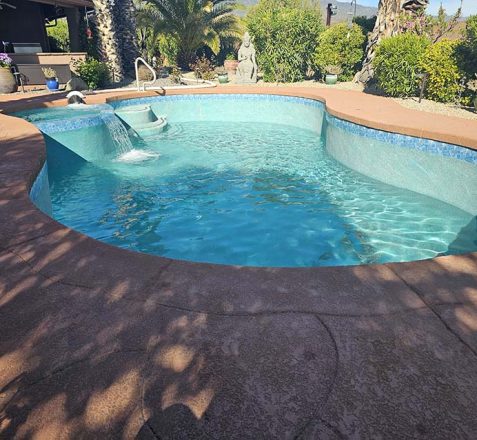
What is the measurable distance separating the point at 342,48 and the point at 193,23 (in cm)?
988

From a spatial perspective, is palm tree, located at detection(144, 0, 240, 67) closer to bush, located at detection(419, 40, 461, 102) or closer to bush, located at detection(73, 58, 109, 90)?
bush, located at detection(73, 58, 109, 90)

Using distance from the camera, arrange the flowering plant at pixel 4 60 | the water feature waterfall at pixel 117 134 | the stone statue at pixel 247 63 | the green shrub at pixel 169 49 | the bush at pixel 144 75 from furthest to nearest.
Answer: the green shrub at pixel 169 49 → the bush at pixel 144 75 → the stone statue at pixel 247 63 → the flowering plant at pixel 4 60 → the water feature waterfall at pixel 117 134

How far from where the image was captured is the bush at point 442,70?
10195mm

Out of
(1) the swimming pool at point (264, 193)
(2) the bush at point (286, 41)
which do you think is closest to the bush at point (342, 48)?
(2) the bush at point (286, 41)

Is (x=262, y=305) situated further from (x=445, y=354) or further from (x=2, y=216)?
(x=2, y=216)

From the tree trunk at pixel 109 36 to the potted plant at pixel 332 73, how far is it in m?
10.1

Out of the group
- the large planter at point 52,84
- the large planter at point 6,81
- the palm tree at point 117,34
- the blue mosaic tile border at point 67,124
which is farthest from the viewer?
the palm tree at point 117,34

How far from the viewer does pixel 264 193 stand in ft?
22.6

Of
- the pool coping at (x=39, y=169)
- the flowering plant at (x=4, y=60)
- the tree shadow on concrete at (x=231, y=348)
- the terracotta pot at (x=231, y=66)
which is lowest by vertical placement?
the tree shadow on concrete at (x=231, y=348)

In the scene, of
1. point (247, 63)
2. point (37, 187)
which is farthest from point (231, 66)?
point (37, 187)

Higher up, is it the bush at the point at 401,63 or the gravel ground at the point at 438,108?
the bush at the point at 401,63

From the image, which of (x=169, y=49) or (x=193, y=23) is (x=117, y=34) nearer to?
(x=193, y=23)

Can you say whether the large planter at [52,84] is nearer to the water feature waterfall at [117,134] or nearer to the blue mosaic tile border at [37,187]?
the water feature waterfall at [117,134]

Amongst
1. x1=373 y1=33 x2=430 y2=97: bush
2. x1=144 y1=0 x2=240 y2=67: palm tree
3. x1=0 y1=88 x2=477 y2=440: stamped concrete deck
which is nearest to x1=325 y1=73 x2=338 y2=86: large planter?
→ x1=373 y1=33 x2=430 y2=97: bush
